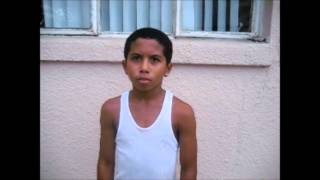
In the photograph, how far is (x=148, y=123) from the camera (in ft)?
7.02

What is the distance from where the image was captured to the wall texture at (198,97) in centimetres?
295

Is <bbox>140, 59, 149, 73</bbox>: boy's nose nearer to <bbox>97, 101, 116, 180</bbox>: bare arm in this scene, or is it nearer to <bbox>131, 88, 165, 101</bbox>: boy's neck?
<bbox>131, 88, 165, 101</bbox>: boy's neck

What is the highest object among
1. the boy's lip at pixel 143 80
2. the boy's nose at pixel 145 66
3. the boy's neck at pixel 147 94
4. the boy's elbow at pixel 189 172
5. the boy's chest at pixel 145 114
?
the boy's nose at pixel 145 66

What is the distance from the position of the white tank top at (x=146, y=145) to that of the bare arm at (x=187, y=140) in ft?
0.16

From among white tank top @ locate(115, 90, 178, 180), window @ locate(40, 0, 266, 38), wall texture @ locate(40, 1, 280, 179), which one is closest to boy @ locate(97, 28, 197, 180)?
white tank top @ locate(115, 90, 178, 180)

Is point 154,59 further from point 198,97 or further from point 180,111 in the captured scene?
point 198,97

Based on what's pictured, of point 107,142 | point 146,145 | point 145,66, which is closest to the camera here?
point 145,66

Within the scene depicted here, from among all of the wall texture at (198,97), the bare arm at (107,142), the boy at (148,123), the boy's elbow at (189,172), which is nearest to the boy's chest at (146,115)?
the boy at (148,123)

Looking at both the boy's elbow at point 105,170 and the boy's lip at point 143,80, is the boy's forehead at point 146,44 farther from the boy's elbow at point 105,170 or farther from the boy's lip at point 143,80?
the boy's elbow at point 105,170

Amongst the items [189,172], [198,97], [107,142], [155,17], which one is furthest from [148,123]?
[155,17]

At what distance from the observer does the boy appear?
6.79 feet

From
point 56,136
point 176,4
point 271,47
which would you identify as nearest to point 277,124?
point 271,47

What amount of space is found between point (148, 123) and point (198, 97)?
3.28ft

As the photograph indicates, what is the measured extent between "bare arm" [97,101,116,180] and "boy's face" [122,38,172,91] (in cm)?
23
